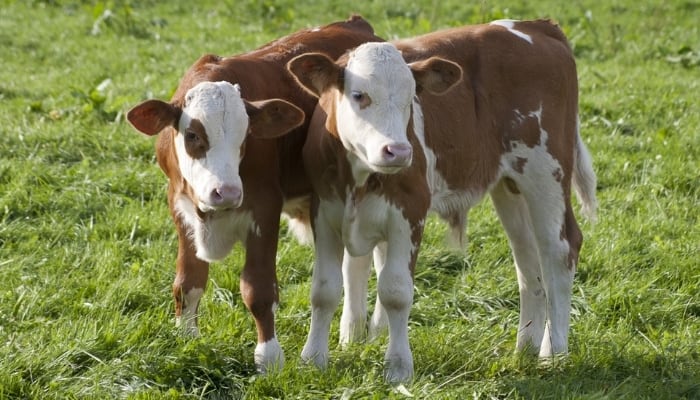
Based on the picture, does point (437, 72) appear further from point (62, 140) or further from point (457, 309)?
point (62, 140)

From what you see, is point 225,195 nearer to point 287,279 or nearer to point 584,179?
point 287,279

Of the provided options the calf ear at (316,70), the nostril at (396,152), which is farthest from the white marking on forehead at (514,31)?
the nostril at (396,152)

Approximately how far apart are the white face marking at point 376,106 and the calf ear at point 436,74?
0.19 m

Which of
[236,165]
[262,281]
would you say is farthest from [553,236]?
[236,165]

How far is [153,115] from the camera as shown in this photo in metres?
5.90

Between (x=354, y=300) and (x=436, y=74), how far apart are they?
1.61 m

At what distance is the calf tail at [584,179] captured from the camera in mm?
7504

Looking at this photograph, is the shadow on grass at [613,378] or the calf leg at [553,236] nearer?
the shadow on grass at [613,378]

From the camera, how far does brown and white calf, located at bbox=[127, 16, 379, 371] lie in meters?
5.76

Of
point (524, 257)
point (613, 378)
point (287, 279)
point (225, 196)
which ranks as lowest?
point (287, 279)

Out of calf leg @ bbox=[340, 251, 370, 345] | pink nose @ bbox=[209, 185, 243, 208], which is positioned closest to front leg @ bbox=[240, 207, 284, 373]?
pink nose @ bbox=[209, 185, 243, 208]

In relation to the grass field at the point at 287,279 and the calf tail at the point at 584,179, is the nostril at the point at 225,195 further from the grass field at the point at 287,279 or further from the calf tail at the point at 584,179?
the calf tail at the point at 584,179

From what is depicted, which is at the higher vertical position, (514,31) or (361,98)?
(361,98)

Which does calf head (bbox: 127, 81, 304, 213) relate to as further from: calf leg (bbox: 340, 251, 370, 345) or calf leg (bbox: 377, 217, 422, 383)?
calf leg (bbox: 340, 251, 370, 345)
